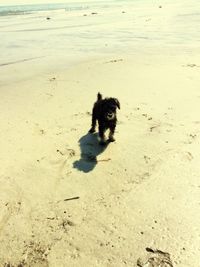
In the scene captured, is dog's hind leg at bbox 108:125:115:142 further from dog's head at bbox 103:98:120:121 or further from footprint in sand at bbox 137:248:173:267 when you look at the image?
footprint in sand at bbox 137:248:173:267

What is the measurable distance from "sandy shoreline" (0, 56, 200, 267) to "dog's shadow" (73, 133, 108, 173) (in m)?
0.03

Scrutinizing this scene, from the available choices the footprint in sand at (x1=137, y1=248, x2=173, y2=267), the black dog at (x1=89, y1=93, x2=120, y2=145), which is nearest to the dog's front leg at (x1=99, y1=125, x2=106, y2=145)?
the black dog at (x1=89, y1=93, x2=120, y2=145)

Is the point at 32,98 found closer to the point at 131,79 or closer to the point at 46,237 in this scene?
the point at 131,79

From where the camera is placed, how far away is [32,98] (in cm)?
929

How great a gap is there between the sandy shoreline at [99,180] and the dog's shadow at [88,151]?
0.03m

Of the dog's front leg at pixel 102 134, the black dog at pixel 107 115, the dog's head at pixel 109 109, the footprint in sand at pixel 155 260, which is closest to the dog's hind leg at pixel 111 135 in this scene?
the black dog at pixel 107 115

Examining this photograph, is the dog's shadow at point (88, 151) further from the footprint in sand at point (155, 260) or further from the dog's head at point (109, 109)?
the footprint in sand at point (155, 260)

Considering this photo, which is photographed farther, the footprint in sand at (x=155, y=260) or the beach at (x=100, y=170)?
the beach at (x=100, y=170)

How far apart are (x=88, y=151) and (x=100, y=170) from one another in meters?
0.69

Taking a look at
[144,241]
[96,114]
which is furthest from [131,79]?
[144,241]

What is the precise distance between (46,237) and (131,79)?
257 inches

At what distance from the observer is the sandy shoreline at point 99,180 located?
4301 millimetres

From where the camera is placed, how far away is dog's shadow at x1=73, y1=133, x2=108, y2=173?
6.04m

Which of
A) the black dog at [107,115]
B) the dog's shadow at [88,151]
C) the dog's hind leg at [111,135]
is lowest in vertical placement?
the dog's shadow at [88,151]
